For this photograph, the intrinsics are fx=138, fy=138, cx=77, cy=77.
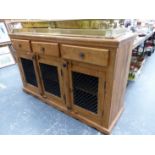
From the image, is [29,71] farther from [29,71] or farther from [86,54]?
[86,54]

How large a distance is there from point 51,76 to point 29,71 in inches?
15.1

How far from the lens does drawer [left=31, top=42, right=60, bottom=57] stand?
1.18 meters

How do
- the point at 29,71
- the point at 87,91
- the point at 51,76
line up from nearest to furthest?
the point at 87,91, the point at 51,76, the point at 29,71

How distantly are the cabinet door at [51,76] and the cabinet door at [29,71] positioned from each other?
0.32 ft

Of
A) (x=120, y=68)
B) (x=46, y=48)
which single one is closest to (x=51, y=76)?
(x=46, y=48)

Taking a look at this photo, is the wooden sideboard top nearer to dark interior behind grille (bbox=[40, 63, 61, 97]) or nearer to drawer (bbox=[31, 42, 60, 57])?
drawer (bbox=[31, 42, 60, 57])

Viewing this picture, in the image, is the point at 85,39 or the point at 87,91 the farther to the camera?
the point at 87,91

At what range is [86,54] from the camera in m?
1.00

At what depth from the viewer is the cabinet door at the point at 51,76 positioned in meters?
1.32

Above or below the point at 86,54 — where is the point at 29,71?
below

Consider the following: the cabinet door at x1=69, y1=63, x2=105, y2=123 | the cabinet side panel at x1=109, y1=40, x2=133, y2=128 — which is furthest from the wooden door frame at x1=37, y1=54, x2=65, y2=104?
the cabinet side panel at x1=109, y1=40, x2=133, y2=128

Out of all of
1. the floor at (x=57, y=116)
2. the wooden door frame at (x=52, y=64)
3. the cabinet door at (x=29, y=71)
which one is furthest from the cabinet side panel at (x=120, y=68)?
the cabinet door at (x=29, y=71)

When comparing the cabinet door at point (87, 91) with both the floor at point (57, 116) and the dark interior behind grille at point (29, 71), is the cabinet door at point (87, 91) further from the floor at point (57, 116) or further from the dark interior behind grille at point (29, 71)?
the dark interior behind grille at point (29, 71)

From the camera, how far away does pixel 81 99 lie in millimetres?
1290
